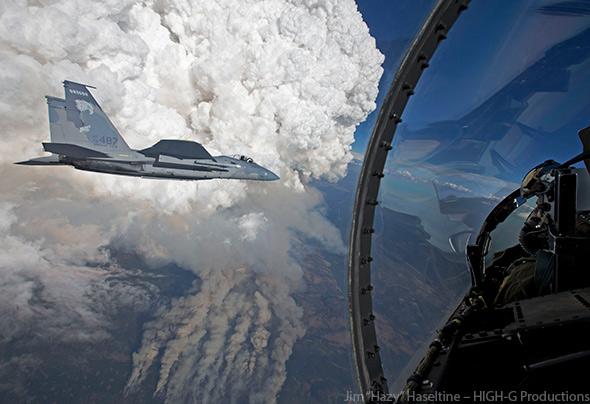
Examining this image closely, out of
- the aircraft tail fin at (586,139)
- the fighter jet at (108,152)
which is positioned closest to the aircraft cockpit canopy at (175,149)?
the fighter jet at (108,152)

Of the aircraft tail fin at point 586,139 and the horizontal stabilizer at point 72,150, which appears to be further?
the horizontal stabilizer at point 72,150

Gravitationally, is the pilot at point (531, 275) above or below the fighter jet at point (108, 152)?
below

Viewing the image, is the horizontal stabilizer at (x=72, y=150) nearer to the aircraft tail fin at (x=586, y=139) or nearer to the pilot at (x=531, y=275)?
the pilot at (x=531, y=275)

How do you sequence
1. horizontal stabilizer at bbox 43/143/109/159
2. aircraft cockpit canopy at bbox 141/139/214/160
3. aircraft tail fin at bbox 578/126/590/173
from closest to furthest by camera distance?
aircraft tail fin at bbox 578/126/590/173 < horizontal stabilizer at bbox 43/143/109/159 < aircraft cockpit canopy at bbox 141/139/214/160

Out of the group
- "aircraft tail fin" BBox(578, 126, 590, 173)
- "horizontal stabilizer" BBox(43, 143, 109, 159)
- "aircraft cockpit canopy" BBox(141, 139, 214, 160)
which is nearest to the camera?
"aircraft tail fin" BBox(578, 126, 590, 173)

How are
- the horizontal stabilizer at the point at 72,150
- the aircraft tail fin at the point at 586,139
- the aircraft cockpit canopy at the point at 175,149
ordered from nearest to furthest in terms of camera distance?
the aircraft tail fin at the point at 586,139, the horizontal stabilizer at the point at 72,150, the aircraft cockpit canopy at the point at 175,149

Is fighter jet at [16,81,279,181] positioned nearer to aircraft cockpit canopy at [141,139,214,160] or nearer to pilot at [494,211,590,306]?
aircraft cockpit canopy at [141,139,214,160]

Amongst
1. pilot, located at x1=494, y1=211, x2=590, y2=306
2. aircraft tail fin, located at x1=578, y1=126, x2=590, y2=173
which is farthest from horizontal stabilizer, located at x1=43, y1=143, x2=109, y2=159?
aircraft tail fin, located at x1=578, y1=126, x2=590, y2=173

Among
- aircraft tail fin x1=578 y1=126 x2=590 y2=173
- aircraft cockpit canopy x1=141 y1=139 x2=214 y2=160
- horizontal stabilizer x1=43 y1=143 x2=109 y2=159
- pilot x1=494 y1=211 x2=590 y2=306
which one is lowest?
pilot x1=494 y1=211 x2=590 y2=306
